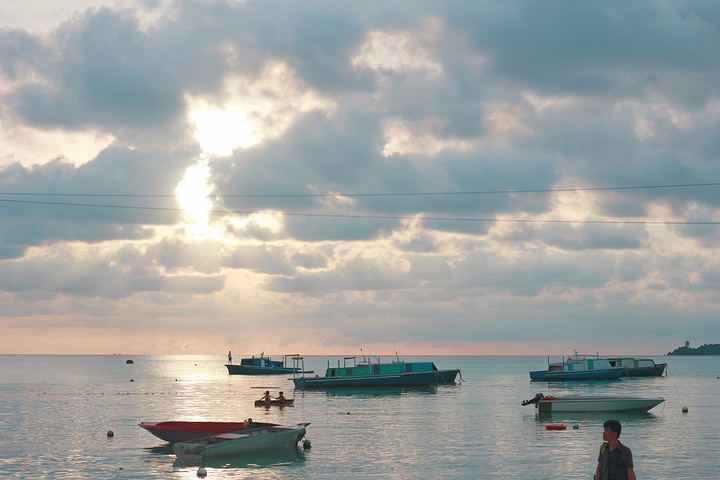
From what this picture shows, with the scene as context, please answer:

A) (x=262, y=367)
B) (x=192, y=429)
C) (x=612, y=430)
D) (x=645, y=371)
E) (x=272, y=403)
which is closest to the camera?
(x=612, y=430)

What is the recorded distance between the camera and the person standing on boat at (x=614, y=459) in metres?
18.4

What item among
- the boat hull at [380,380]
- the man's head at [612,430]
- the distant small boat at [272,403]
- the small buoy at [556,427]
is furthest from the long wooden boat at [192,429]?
the boat hull at [380,380]

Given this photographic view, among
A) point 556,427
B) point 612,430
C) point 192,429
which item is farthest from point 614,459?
point 556,427

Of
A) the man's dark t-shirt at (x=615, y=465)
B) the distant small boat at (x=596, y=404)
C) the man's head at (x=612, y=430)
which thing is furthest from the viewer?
the distant small boat at (x=596, y=404)

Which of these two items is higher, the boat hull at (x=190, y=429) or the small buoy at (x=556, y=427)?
the boat hull at (x=190, y=429)

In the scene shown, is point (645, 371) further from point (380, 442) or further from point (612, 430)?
point (612, 430)

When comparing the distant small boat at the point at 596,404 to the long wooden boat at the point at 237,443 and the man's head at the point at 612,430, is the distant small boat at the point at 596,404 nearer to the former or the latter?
the long wooden boat at the point at 237,443

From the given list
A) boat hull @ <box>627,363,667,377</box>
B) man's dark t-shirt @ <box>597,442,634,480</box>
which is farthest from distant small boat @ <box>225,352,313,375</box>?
man's dark t-shirt @ <box>597,442,634,480</box>

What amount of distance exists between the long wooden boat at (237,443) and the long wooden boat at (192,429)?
6.96 feet

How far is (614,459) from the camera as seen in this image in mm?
18516

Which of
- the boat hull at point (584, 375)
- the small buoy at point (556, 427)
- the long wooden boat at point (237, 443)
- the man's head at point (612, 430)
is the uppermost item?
the man's head at point (612, 430)

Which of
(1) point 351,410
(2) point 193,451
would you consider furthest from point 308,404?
(2) point 193,451

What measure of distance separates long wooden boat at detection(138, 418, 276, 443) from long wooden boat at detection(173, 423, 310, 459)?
212 centimetres

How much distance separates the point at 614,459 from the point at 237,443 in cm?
3110
